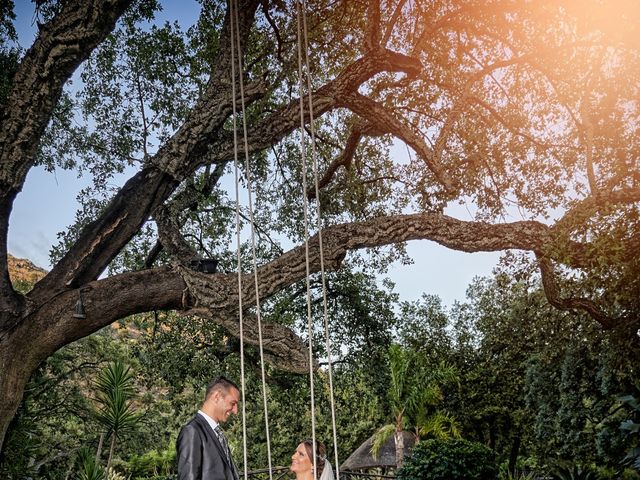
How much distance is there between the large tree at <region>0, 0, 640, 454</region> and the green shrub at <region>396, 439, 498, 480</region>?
16.2ft

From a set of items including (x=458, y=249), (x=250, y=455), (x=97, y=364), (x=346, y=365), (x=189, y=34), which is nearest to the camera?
(x=458, y=249)

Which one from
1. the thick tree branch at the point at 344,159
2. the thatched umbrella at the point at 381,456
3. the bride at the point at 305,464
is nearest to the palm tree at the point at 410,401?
the thatched umbrella at the point at 381,456

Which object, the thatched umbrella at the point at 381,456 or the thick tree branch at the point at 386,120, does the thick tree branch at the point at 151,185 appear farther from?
the thatched umbrella at the point at 381,456

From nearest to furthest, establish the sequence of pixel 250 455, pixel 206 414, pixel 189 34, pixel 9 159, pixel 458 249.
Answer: pixel 206 414 → pixel 9 159 → pixel 458 249 → pixel 189 34 → pixel 250 455

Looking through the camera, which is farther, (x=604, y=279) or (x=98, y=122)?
(x=98, y=122)

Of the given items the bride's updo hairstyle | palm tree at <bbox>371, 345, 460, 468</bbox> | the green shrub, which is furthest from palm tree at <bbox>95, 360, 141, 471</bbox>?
palm tree at <bbox>371, 345, 460, 468</bbox>

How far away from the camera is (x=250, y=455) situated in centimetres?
2122

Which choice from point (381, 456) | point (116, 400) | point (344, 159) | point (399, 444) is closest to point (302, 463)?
point (116, 400)

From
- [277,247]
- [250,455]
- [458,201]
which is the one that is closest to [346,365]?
[277,247]

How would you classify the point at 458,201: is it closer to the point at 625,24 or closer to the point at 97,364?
the point at 625,24

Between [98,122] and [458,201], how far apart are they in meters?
5.46

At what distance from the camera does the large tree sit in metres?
6.34

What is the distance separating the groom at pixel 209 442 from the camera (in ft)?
11.4

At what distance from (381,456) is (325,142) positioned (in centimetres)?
783
